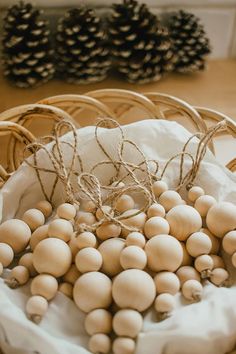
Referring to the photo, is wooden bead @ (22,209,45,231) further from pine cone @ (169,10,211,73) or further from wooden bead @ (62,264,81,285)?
pine cone @ (169,10,211,73)

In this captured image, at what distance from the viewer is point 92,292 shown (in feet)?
1.21

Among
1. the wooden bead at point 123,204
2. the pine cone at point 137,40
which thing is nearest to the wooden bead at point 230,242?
the wooden bead at point 123,204

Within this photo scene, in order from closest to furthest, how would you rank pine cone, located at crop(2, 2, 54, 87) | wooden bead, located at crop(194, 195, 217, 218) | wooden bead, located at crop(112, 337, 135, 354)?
wooden bead, located at crop(112, 337, 135, 354) → wooden bead, located at crop(194, 195, 217, 218) → pine cone, located at crop(2, 2, 54, 87)

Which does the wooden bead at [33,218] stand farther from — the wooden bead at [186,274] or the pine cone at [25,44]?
the pine cone at [25,44]

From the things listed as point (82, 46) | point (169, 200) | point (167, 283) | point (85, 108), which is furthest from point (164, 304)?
point (82, 46)

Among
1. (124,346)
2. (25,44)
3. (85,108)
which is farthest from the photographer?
(25,44)

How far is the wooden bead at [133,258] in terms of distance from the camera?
382 millimetres

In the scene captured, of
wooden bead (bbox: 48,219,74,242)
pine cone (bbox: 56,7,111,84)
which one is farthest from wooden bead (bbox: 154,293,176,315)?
pine cone (bbox: 56,7,111,84)

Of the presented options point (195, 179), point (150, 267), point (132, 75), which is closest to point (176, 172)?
point (195, 179)

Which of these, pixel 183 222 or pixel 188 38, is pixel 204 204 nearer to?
pixel 183 222

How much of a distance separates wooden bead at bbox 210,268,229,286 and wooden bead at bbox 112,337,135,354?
10 centimetres

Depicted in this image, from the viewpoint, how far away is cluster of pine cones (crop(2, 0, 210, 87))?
0.81m

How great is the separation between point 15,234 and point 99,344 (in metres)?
0.14

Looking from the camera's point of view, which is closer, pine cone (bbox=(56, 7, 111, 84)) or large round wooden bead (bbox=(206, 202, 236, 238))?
large round wooden bead (bbox=(206, 202, 236, 238))
